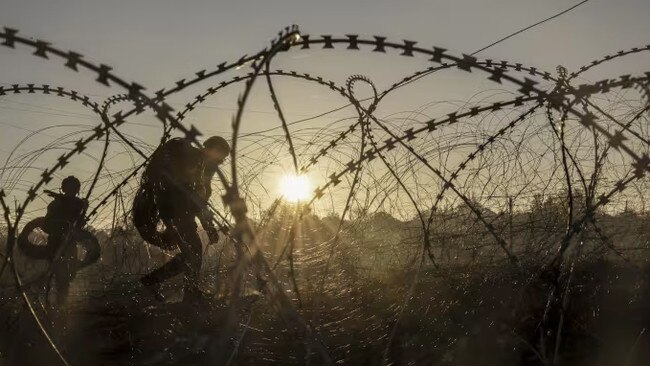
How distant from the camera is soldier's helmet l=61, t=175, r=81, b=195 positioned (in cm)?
775

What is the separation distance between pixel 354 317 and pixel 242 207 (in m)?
3.59

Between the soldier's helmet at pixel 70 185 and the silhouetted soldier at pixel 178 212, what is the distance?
6.38 feet

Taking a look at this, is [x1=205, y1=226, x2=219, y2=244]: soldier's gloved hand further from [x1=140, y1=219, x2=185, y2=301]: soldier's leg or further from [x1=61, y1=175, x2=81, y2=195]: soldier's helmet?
[x1=61, y1=175, x2=81, y2=195]: soldier's helmet

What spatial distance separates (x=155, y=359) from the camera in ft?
15.4

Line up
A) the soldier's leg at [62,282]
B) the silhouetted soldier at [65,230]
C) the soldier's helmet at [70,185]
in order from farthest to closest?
the soldier's helmet at [70,185]
the silhouetted soldier at [65,230]
the soldier's leg at [62,282]

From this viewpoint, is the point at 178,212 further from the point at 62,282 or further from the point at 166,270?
the point at 62,282

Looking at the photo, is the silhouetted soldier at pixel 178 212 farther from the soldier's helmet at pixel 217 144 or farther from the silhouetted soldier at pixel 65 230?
the silhouetted soldier at pixel 65 230

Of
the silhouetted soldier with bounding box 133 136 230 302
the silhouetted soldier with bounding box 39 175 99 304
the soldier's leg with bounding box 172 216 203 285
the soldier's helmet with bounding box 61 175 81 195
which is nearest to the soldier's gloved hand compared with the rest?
the silhouetted soldier with bounding box 133 136 230 302

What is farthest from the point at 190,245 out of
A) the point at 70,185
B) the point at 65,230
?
the point at 70,185

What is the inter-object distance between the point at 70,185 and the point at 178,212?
2.21 m

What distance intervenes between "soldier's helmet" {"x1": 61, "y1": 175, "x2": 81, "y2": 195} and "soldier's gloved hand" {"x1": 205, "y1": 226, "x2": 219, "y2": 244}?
2465mm

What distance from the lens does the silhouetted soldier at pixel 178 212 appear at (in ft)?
19.7

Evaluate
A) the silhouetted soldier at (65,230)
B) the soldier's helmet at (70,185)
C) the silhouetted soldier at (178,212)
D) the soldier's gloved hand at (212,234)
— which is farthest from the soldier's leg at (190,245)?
the soldier's helmet at (70,185)

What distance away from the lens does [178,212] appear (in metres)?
6.22
